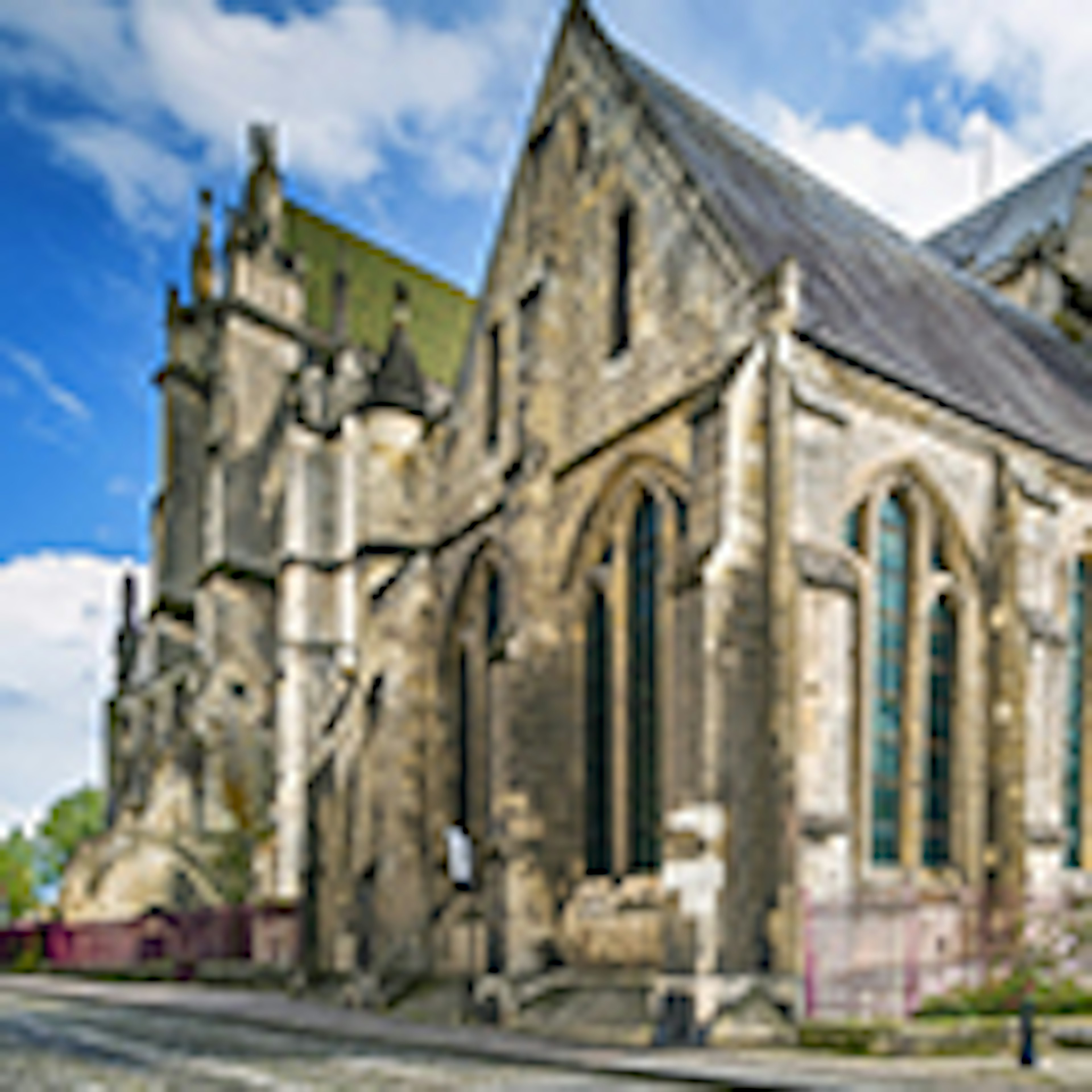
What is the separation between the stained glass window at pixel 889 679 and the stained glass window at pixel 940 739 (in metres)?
0.56

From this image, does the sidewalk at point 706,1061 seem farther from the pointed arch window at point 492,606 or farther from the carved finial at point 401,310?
the carved finial at point 401,310

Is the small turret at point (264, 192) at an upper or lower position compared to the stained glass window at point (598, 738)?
upper

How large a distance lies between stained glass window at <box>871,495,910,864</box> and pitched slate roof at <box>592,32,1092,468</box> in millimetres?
1821

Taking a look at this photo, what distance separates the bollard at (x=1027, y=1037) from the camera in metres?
7.86

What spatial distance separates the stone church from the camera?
1039cm

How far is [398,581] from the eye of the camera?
683 inches

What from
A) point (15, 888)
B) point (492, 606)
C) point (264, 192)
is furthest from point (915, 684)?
point (15, 888)

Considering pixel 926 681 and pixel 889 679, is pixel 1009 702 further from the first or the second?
pixel 889 679

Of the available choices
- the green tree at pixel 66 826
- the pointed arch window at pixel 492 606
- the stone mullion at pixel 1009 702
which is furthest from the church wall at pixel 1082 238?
the green tree at pixel 66 826

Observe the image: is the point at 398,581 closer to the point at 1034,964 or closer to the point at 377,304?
the point at 1034,964

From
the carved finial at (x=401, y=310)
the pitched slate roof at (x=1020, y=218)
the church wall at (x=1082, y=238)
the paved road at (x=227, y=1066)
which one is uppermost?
the pitched slate roof at (x=1020, y=218)

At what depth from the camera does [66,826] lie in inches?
2395

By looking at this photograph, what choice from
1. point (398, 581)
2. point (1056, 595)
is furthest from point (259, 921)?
point (1056, 595)

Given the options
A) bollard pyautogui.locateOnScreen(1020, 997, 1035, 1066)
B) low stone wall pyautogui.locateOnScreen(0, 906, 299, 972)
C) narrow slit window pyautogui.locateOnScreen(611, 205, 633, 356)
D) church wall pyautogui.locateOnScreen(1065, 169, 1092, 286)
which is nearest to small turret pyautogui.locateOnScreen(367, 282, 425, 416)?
narrow slit window pyautogui.locateOnScreen(611, 205, 633, 356)
